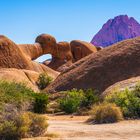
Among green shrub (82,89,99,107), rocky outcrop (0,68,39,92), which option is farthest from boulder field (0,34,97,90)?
green shrub (82,89,99,107)

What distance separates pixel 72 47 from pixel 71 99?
5768cm

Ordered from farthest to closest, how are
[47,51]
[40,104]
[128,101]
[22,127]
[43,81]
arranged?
[47,51], [43,81], [40,104], [128,101], [22,127]

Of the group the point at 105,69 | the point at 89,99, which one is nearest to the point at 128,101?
the point at 89,99

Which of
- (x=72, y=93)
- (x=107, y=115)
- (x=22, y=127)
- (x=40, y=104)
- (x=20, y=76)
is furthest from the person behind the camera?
(x=20, y=76)

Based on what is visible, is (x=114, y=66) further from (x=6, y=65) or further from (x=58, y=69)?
(x=58, y=69)

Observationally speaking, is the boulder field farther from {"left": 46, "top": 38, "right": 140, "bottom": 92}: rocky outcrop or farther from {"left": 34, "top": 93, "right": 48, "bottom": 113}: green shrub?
{"left": 34, "top": 93, "right": 48, "bottom": 113}: green shrub

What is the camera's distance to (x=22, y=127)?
15.5 metres

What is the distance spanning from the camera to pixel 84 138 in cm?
1527

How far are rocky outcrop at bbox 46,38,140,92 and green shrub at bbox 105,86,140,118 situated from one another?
13.7 meters

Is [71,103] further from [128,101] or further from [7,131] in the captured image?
[7,131]

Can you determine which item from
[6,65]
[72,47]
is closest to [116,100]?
[6,65]

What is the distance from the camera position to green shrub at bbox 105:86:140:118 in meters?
22.9

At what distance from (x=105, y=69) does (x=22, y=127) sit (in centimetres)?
2681

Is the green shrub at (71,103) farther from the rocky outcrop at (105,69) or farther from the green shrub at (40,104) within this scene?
the rocky outcrop at (105,69)
